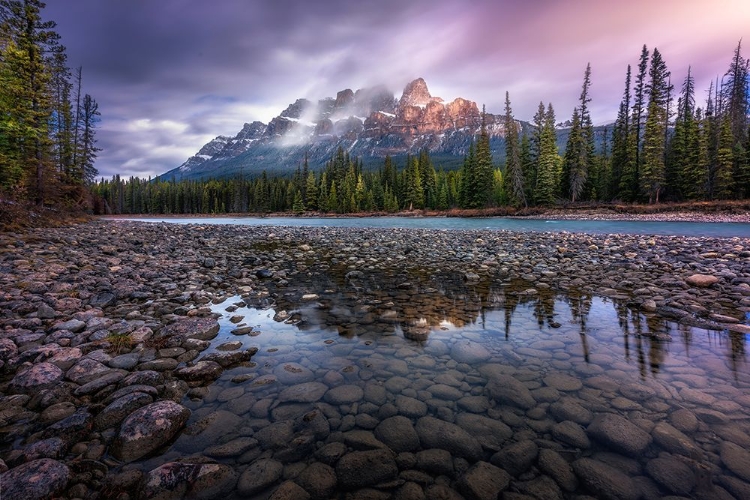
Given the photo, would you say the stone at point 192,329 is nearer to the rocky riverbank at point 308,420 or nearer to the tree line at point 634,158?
the rocky riverbank at point 308,420

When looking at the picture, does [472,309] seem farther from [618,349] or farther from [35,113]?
[35,113]

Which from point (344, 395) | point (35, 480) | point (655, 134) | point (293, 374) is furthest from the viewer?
point (655, 134)

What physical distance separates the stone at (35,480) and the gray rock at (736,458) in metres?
4.51

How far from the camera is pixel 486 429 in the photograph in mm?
2814

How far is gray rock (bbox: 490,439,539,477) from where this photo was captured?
7.77 ft

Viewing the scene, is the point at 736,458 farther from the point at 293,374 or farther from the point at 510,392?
the point at 293,374

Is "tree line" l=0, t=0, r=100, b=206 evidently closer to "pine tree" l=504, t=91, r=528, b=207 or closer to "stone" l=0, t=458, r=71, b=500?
"stone" l=0, t=458, r=71, b=500

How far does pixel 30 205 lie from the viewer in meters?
18.3

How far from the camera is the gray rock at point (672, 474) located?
84.4 inches

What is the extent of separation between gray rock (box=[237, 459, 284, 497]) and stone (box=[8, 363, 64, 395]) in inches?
99.2

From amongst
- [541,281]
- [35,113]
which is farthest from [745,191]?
[35,113]

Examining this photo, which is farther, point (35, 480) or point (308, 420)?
point (308, 420)

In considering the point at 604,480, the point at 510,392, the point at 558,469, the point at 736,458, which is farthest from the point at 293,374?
the point at 736,458

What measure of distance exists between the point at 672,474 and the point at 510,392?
4.31 feet
